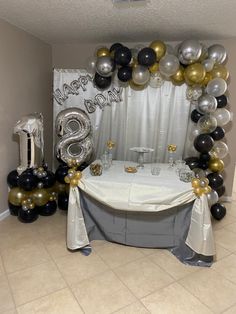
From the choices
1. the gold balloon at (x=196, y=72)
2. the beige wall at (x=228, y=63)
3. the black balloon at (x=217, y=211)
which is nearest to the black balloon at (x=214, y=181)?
the black balloon at (x=217, y=211)

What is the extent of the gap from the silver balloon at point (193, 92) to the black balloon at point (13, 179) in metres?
2.33

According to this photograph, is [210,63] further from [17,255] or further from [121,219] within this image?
[17,255]

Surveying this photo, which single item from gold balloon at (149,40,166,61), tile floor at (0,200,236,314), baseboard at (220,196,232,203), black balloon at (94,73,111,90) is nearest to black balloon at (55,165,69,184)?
tile floor at (0,200,236,314)

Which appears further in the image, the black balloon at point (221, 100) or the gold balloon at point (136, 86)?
the gold balloon at point (136, 86)

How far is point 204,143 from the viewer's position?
108 inches

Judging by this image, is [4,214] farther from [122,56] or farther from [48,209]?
[122,56]

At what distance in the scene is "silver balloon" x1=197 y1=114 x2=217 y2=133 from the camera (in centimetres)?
278

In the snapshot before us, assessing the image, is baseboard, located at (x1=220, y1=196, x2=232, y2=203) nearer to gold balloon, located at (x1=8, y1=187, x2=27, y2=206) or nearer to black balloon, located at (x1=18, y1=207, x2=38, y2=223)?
black balloon, located at (x1=18, y1=207, x2=38, y2=223)

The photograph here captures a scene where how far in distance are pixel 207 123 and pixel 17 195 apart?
7.66ft

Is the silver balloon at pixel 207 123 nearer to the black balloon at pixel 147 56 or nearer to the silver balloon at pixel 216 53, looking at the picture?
the silver balloon at pixel 216 53

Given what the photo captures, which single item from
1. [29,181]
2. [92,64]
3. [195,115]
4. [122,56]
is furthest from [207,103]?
[29,181]

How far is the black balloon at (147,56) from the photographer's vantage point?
2697 millimetres

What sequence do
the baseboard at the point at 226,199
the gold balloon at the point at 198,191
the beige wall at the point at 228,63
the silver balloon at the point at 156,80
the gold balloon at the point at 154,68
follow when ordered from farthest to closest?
the baseboard at the point at 226,199 < the beige wall at the point at 228,63 < the silver balloon at the point at 156,80 < the gold balloon at the point at 154,68 < the gold balloon at the point at 198,191

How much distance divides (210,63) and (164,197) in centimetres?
170
